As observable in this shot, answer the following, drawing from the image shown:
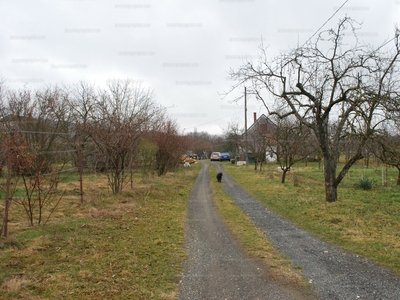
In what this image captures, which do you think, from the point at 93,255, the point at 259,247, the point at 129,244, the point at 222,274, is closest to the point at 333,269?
the point at 259,247

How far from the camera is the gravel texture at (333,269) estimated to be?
3.51 m

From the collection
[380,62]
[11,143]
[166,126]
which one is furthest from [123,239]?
[166,126]

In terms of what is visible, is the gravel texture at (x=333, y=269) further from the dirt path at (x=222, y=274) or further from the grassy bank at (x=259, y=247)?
the dirt path at (x=222, y=274)

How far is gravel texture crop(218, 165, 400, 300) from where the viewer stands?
11.5 feet

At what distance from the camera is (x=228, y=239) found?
593cm

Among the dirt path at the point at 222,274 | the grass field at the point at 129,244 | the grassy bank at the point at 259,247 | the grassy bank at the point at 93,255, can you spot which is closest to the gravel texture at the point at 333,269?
the grassy bank at the point at 259,247

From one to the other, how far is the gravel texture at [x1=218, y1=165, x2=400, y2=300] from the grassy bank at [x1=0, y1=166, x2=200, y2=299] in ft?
6.35

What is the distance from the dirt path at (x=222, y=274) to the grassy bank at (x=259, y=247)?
6.4 inches

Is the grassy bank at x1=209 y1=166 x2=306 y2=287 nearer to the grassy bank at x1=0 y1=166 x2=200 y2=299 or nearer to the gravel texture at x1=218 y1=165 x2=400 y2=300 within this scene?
the gravel texture at x1=218 y1=165 x2=400 y2=300

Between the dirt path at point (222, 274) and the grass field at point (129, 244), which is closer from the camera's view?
the dirt path at point (222, 274)

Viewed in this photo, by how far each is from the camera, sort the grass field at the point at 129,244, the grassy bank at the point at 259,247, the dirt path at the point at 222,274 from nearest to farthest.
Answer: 1. the dirt path at the point at 222,274
2. the grass field at the point at 129,244
3. the grassy bank at the point at 259,247

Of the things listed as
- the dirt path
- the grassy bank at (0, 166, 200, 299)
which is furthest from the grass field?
the dirt path

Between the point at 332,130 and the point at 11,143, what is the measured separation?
35.3 feet

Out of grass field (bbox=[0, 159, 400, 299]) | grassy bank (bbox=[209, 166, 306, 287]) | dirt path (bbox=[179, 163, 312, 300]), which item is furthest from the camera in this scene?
grassy bank (bbox=[209, 166, 306, 287])
